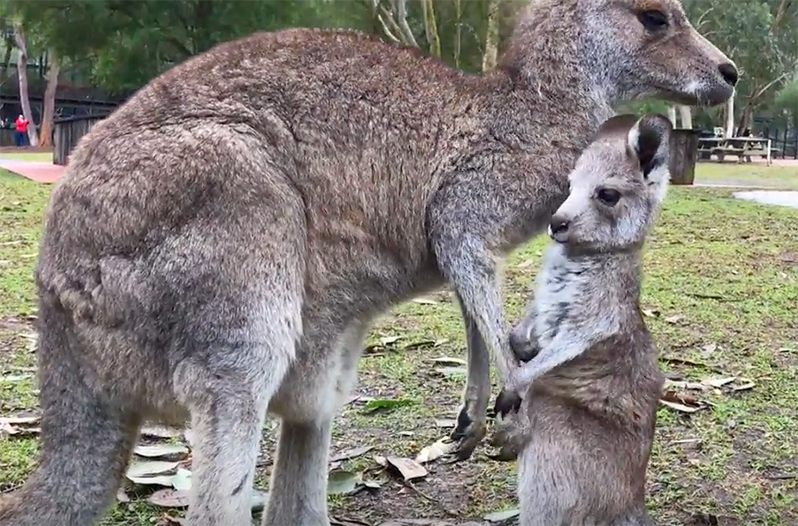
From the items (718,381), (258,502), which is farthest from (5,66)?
(258,502)

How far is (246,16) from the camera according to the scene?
9367 millimetres

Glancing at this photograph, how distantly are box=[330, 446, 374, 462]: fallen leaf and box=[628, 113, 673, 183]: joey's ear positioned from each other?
4.22 ft

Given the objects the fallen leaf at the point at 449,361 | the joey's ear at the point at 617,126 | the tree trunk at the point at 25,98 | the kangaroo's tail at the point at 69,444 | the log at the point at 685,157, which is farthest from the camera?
the tree trunk at the point at 25,98

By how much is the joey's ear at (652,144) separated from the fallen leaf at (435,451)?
105 cm

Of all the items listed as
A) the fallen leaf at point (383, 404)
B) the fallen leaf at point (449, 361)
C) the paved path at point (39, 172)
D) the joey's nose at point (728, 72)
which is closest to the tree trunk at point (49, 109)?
the paved path at point (39, 172)

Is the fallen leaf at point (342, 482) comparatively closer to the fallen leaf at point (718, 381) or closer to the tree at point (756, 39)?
the fallen leaf at point (718, 381)

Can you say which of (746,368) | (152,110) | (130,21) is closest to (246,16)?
(130,21)

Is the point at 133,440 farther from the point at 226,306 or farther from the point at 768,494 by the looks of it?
the point at 768,494

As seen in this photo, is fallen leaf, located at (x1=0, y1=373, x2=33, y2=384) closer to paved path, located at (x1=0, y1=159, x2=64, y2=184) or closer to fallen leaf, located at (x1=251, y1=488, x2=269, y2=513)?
fallen leaf, located at (x1=251, y1=488, x2=269, y2=513)

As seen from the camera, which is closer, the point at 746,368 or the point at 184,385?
the point at 184,385

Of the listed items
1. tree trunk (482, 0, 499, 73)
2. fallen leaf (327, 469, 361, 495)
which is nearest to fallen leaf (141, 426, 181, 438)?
fallen leaf (327, 469, 361, 495)

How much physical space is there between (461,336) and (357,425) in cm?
118

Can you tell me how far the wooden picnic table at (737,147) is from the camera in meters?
23.5

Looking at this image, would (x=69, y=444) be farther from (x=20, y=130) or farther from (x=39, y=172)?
(x=20, y=130)
